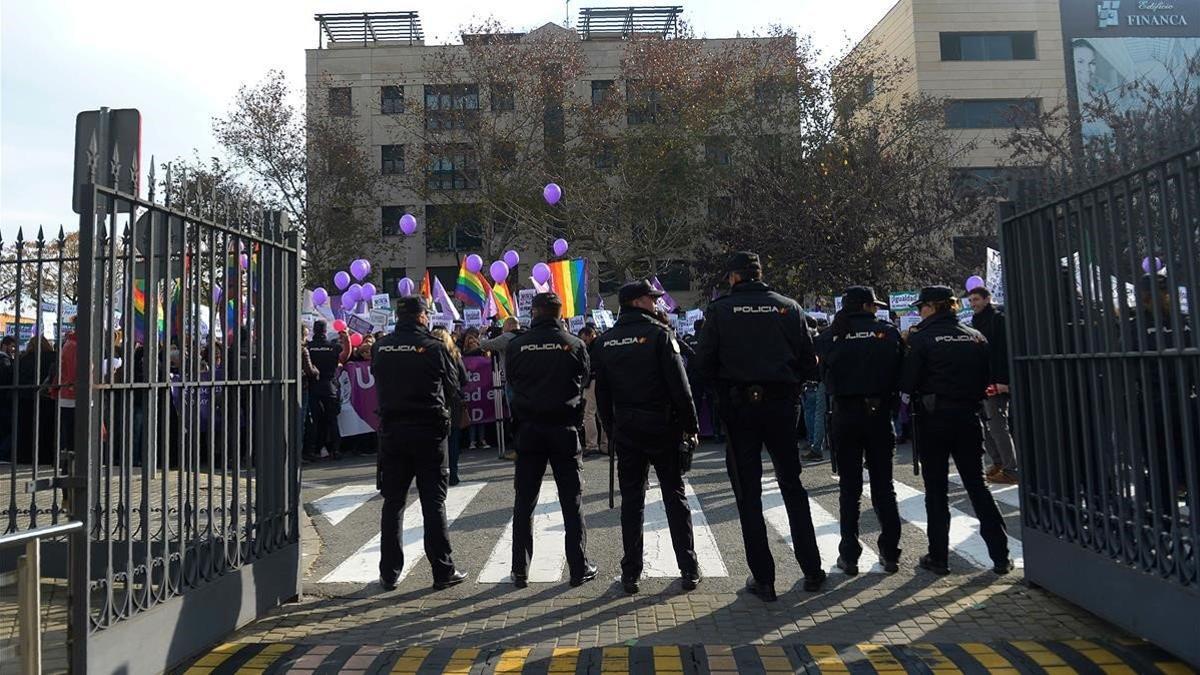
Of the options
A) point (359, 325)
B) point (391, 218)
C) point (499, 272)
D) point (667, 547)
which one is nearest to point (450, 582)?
→ point (667, 547)

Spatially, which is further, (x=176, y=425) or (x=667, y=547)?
(x=667, y=547)

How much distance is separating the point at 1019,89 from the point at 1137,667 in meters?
47.3

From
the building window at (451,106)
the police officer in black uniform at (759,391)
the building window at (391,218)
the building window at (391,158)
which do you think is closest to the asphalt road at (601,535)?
the police officer in black uniform at (759,391)

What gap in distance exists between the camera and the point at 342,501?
32.9 ft

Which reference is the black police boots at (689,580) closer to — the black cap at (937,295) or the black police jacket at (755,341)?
the black police jacket at (755,341)

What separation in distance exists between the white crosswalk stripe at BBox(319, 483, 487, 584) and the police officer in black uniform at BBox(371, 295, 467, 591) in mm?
324

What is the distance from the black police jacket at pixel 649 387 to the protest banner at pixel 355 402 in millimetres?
9022

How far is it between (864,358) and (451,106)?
33.4 meters

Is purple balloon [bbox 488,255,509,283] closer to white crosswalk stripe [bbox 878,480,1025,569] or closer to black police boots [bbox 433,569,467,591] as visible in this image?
white crosswalk stripe [bbox 878,480,1025,569]

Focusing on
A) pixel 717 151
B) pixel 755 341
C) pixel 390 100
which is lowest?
pixel 755 341

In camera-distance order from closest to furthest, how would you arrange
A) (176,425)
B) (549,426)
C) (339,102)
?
→ 1. (176,425)
2. (549,426)
3. (339,102)

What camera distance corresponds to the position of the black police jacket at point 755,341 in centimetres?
602

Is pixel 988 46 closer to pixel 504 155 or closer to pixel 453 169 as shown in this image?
pixel 504 155

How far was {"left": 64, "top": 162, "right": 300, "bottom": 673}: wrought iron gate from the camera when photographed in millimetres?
4285
